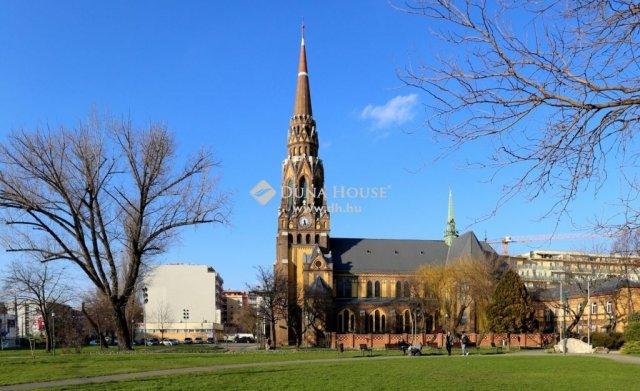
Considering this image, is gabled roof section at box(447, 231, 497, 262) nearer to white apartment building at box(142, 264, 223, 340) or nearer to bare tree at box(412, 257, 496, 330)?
bare tree at box(412, 257, 496, 330)

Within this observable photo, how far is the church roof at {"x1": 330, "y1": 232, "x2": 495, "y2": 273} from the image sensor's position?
3095 inches

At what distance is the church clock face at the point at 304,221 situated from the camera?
7869 centimetres

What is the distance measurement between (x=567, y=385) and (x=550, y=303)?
202 feet

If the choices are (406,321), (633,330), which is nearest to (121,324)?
(633,330)

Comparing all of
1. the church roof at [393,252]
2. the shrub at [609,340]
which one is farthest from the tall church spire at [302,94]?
the shrub at [609,340]

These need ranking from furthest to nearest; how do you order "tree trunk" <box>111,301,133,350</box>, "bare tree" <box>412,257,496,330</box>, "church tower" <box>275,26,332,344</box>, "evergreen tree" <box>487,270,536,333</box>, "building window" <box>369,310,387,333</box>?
"church tower" <box>275,26,332,344</box>, "building window" <box>369,310,387,333</box>, "bare tree" <box>412,257,496,330</box>, "evergreen tree" <box>487,270,536,333</box>, "tree trunk" <box>111,301,133,350</box>

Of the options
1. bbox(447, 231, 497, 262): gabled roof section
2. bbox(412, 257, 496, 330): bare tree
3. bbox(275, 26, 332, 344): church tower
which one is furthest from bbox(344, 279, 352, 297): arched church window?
bbox(447, 231, 497, 262): gabled roof section

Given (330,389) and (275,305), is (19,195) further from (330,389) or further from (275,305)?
(275,305)

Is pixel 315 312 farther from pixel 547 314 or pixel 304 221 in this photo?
pixel 547 314

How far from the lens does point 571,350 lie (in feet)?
135

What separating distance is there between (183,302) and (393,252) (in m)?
63.7

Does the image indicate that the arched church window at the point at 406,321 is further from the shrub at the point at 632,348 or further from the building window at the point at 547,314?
the shrub at the point at 632,348

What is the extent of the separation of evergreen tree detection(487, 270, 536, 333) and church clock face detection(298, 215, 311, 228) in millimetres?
26706

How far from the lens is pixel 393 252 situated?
8188 centimetres
